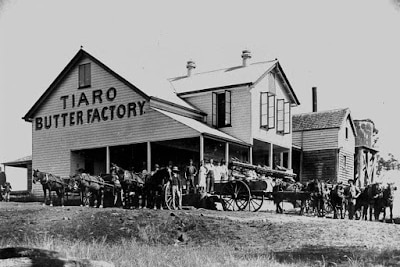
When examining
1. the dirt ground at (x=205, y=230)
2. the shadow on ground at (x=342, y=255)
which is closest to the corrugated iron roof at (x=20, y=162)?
the dirt ground at (x=205, y=230)

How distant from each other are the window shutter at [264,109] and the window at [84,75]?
28.7 feet

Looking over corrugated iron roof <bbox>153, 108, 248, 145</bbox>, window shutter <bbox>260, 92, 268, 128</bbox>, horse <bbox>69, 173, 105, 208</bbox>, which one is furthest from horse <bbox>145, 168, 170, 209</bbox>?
window shutter <bbox>260, 92, 268, 128</bbox>

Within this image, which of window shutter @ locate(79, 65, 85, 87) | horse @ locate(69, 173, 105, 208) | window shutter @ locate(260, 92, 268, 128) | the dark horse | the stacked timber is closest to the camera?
horse @ locate(69, 173, 105, 208)

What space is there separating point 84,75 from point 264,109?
9275 millimetres

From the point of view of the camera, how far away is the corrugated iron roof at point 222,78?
31.8 metres

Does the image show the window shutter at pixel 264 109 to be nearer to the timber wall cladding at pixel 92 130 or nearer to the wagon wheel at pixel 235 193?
the timber wall cladding at pixel 92 130

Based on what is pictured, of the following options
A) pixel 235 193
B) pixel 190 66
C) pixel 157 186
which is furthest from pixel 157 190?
pixel 190 66

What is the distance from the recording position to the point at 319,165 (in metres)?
37.0

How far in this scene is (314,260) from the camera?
38.4 ft

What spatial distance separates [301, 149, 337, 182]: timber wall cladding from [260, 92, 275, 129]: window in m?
6.42

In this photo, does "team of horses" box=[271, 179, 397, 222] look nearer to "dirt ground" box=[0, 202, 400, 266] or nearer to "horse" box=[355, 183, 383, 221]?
"horse" box=[355, 183, 383, 221]

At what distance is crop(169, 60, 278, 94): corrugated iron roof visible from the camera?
3181 centimetres

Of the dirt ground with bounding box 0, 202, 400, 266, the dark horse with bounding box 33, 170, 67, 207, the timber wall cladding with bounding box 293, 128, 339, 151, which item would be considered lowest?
the dirt ground with bounding box 0, 202, 400, 266

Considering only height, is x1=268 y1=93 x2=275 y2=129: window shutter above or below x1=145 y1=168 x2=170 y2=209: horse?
above
